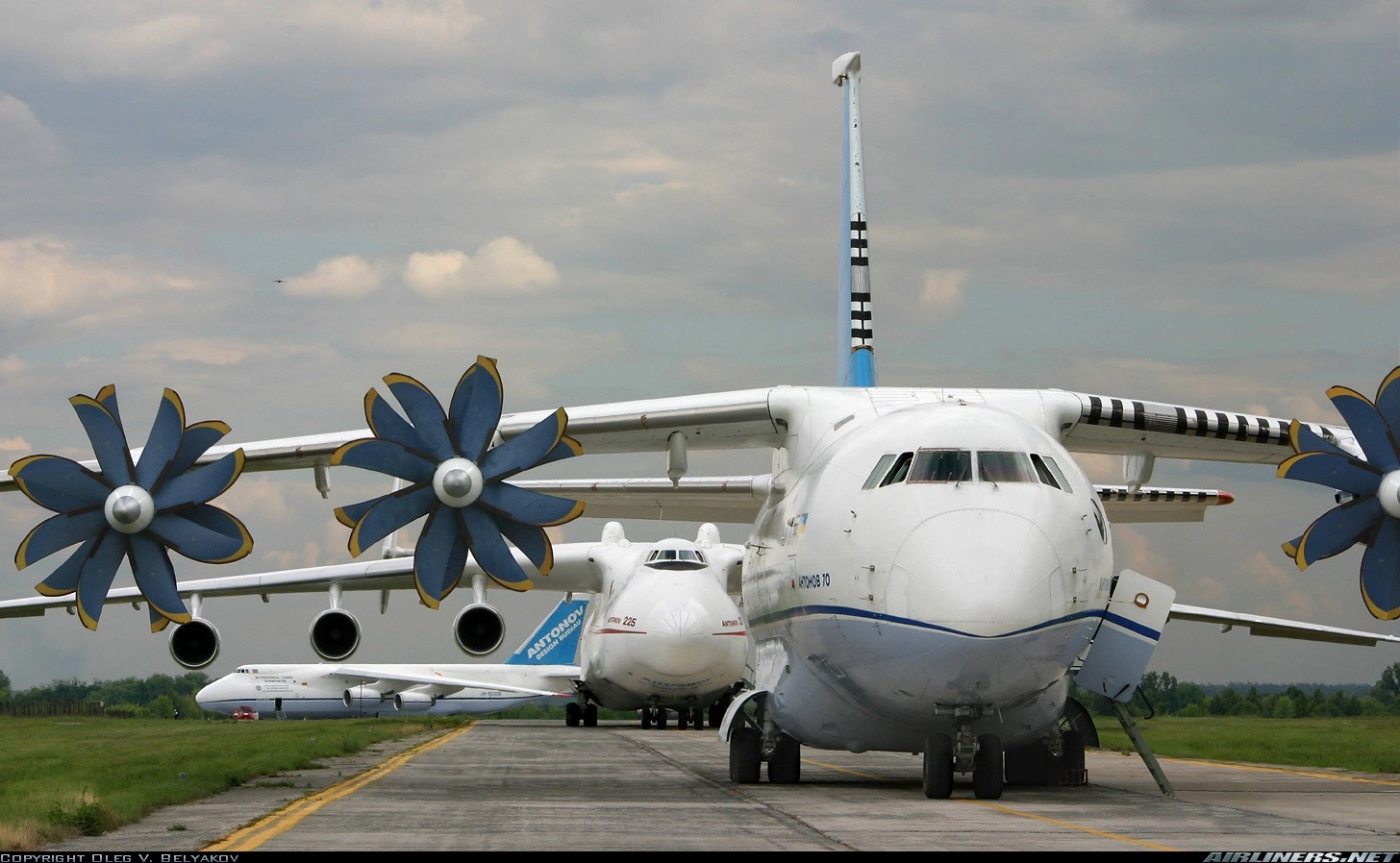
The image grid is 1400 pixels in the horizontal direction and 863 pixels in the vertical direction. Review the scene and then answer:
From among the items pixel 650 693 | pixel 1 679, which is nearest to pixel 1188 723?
pixel 650 693

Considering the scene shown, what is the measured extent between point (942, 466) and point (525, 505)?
3907 mm

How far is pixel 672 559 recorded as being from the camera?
2916cm

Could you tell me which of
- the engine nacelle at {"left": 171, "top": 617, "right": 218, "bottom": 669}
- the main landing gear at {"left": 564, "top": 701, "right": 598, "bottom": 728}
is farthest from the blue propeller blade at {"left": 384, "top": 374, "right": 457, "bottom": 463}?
the main landing gear at {"left": 564, "top": 701, "right": 598, "bottom": 728}

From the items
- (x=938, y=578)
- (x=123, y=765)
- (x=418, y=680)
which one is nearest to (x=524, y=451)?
(x=938, y=578)

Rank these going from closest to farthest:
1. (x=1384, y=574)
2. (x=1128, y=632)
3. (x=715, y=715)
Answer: (x=1128, y=632) < (x=1384, y=574) < (x=715, y=715)

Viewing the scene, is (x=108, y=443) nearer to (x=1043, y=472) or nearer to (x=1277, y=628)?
(x=1043, y=472)

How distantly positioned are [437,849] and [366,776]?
8.79m

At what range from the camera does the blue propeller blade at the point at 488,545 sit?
583 inches

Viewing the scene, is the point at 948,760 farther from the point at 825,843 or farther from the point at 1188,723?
the point at 1188,723

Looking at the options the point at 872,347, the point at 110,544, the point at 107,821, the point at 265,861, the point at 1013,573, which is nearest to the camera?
the point at 265,861

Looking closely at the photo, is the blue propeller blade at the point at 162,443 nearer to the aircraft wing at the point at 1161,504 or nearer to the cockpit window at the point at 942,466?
the cockpit window at the point at 942,466

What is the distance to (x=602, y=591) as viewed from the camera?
30.8 meters

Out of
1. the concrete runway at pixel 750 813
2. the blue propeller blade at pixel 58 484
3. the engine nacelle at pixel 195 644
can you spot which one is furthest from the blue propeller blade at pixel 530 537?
the engine nacelle at pixel 195 644

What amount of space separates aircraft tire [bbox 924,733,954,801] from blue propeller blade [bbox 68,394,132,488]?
747 cm
